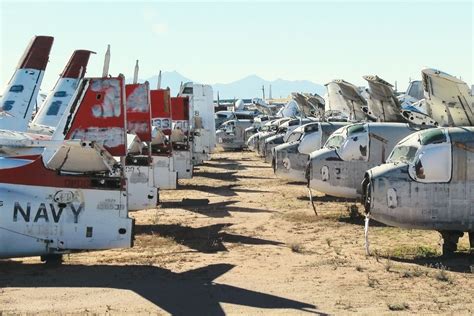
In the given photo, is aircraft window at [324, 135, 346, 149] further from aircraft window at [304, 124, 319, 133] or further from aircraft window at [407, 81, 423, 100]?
aircraft window at [407, 81, 423, 100]

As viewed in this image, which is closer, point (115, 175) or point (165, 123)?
point (115, 175)

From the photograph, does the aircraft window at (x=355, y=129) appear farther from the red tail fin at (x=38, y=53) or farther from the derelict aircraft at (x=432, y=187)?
the red tail fin at (x=38, y=53)

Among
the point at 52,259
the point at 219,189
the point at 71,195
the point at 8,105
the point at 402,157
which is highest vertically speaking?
the point at 8,105

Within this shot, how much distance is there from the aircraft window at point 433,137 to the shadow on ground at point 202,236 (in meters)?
3.92

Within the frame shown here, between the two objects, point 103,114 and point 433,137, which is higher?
point 103,114

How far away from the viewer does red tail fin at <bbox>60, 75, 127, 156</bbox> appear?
40.9 feet

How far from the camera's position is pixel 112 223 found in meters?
12.5

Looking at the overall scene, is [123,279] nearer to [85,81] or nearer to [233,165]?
[85,81]

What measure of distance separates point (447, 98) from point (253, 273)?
7.32 meters

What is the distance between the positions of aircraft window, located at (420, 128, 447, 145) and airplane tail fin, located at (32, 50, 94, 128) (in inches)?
417

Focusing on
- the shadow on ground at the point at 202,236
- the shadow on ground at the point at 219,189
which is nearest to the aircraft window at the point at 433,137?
the shadow on ground at the point at 202,236

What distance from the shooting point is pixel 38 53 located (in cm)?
1967

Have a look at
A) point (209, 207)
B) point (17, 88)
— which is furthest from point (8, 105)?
point (209, 207)

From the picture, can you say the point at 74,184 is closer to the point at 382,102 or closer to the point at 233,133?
the point at 382,102
